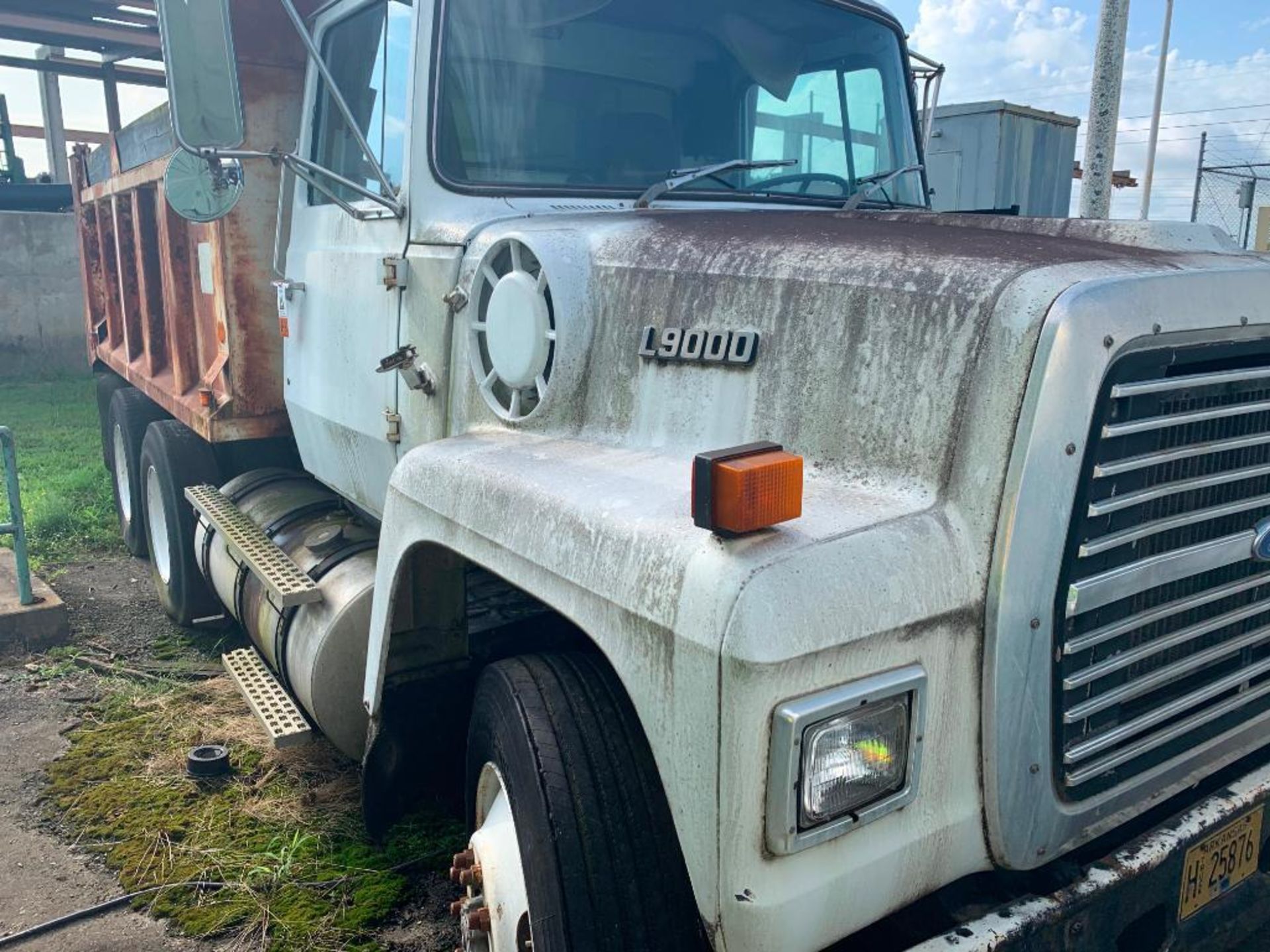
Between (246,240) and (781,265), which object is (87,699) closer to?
(246,240)

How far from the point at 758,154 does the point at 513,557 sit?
1.73 m

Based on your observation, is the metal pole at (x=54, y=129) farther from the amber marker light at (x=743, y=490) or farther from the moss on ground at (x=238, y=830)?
the amber marker light at (x=743, y=490)

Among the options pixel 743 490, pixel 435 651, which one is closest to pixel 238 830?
pixel 435 651

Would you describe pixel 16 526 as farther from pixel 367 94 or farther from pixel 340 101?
pixel 340 101

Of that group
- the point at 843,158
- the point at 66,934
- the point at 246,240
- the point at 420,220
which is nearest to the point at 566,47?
the point at 420,220

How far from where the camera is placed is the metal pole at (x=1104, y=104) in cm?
777

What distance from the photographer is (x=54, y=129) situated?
17844 mm

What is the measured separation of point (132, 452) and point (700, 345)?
197 inches

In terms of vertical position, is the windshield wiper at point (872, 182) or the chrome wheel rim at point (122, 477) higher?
the windshield wiper at point (872, 182)

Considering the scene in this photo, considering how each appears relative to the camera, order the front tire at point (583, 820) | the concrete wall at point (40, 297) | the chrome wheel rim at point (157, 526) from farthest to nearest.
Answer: the concrete wall at point (40, 297), the chrome wheel rim at point (157, 526), the front tire at point (583, 820)

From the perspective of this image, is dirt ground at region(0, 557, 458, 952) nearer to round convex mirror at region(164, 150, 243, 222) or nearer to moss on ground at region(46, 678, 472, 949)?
moss on ground at region(46, 678, 472, 949)

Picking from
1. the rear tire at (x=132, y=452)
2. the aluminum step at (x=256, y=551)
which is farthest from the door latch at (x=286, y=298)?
the rear tire at (x=132, y=452)

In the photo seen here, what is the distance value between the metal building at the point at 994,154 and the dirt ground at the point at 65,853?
8.18 meters

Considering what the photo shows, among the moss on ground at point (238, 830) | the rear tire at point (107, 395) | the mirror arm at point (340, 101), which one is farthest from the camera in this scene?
the rear tire at point (107, 395)
